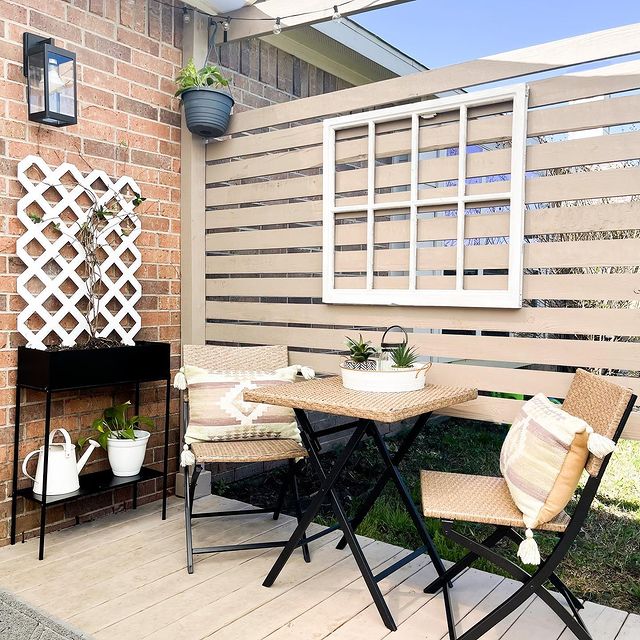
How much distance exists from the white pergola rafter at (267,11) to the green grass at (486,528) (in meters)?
2.10

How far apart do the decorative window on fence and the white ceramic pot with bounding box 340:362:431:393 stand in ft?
1.21

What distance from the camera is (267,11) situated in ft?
10.8

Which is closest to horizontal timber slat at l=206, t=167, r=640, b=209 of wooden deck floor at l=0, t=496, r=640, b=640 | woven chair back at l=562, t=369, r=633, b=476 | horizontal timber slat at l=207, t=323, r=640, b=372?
horizontal timber slat at l=207, t=323, r=640, b=372

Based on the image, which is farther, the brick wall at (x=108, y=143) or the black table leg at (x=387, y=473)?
the brick wall at (x=108, y=143)

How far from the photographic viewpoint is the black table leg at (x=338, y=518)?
2238 mm

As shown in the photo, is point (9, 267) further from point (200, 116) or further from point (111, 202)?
point (200, 116)

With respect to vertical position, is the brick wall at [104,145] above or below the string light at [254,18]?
below

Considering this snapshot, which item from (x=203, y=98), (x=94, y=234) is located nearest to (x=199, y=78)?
(x=203, y=98)

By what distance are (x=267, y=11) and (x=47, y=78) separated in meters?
1.17

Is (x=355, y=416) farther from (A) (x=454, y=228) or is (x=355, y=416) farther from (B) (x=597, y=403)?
(A) (x=454, y=228)

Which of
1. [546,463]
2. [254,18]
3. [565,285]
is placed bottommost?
[546,463]

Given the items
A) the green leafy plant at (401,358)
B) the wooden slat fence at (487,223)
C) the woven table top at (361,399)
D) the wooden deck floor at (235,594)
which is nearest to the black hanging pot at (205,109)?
the wooden slat fence at (487,223)

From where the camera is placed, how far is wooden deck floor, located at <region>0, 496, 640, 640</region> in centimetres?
218

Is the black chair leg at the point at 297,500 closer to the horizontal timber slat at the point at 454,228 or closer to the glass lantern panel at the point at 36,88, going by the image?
the horizontal timber slat at the point at 454,228
